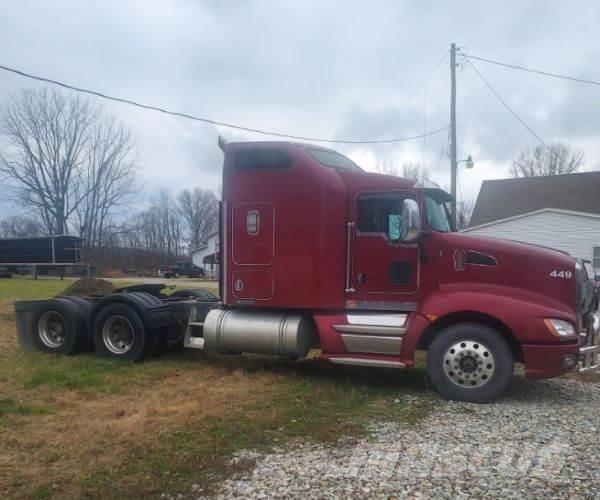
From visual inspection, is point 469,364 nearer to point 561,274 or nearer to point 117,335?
point 561,274

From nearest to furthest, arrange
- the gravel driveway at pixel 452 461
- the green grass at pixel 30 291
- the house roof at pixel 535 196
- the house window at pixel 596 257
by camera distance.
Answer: the gravel driveway at pixel 452 461 → the green grass at pixel 30 291 → the house window at pixel 596 257 → the house roof at pixel 535 196

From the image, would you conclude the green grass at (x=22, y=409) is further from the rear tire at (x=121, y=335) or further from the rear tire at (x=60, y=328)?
the rear tire at (x=60, y=328)

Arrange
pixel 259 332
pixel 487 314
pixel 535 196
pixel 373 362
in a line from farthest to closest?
1. pixel 535 196
2. pixel 259 332
3. pixel 373 362
4. pixel 487 314

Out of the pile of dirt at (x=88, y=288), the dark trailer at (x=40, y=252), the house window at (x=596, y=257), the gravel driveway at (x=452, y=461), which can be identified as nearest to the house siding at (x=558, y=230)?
the house window at (x=596, y=257)

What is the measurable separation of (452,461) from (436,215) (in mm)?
3310

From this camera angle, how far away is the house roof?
23.8 m

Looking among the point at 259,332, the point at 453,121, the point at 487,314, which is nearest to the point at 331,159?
the point at 259,332

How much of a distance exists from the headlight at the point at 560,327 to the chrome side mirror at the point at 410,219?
1.71 metres

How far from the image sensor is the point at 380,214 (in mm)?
6625

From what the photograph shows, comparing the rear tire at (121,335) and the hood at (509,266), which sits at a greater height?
the hood at (509,266)

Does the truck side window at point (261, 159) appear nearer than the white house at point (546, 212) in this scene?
Yes

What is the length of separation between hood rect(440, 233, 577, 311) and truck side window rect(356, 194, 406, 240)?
2.07 ft

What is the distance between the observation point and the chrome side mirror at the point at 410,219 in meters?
5.98

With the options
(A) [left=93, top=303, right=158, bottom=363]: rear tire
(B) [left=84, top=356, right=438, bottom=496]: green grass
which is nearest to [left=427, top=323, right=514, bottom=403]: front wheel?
(B) [left=84, top=356, right=438, bottom=496]: green grass
